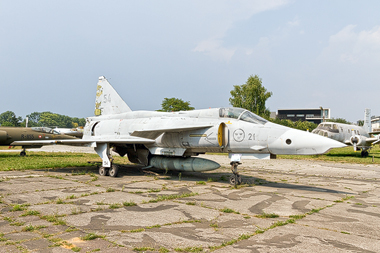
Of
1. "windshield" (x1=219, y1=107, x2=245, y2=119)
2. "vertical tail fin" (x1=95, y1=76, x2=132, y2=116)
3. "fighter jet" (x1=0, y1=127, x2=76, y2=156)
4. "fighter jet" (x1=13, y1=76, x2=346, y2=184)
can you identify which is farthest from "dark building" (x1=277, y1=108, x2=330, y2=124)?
"windshield" (x1=219, y1=107, x2=245, y2=119)

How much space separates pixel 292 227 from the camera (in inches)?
191

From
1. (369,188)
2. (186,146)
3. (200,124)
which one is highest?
(200,124)

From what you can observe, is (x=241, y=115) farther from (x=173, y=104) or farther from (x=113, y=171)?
(x=173, y=104)

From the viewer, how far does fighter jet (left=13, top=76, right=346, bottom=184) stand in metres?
8.59

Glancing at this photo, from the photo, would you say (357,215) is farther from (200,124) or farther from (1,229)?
(1,229)

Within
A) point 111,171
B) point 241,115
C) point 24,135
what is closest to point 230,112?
point 241,115

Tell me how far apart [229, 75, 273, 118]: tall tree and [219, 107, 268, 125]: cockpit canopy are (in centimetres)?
4476

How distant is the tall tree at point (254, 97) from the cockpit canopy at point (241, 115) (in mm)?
44763

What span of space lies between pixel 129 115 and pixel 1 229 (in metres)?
9.00

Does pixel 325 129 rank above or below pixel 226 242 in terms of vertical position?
above

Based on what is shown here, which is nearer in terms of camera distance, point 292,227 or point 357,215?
point 292,227

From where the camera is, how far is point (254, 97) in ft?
179

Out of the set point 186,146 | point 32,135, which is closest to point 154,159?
point 186,146

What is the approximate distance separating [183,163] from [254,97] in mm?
46195
